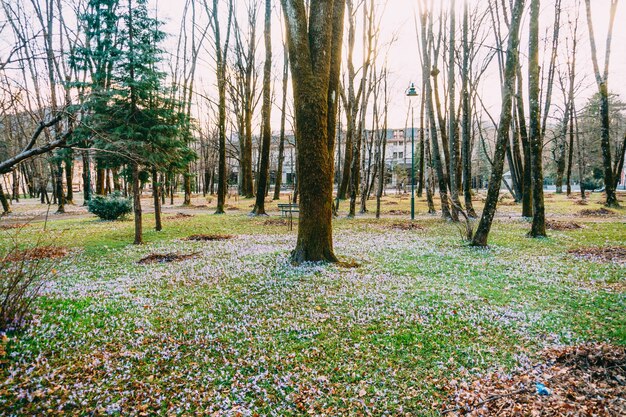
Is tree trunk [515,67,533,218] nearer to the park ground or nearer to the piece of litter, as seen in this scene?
the park ground

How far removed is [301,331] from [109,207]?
18.4 meters

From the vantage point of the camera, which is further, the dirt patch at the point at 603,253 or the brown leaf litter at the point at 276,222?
the brown leaf litter at the point at 276,222

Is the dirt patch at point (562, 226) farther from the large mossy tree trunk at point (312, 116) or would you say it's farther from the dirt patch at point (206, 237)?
the dirt patch at point (206, 237)

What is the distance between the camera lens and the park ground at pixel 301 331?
3.45 m

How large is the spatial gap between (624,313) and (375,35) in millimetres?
19511

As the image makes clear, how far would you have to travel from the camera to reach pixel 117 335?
4668 millimetres

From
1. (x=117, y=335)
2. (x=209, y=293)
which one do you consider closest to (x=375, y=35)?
(x=209, y=293)

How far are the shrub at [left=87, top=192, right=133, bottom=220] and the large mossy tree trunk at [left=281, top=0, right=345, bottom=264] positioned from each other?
15519 millimetres

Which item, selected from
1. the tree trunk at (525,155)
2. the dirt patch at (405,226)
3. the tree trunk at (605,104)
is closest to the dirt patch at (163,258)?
the dirt patch at (405,226)

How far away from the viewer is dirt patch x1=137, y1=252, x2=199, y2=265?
924cm

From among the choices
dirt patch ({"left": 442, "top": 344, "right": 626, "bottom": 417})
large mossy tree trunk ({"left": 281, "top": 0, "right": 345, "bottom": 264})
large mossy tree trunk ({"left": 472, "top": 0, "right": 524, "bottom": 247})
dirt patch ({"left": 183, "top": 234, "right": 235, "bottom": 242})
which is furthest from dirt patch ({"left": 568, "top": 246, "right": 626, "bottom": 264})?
dirt patch ({"left": 183, "top": 234, "right": 235, "bottom": 242})

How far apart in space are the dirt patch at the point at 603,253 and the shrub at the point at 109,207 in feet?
68.0

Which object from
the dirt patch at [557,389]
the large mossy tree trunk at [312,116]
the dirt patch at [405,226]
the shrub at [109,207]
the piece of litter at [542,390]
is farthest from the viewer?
the shrub at [109,207]

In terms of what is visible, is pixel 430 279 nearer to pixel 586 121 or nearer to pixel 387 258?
pixel 387 258
